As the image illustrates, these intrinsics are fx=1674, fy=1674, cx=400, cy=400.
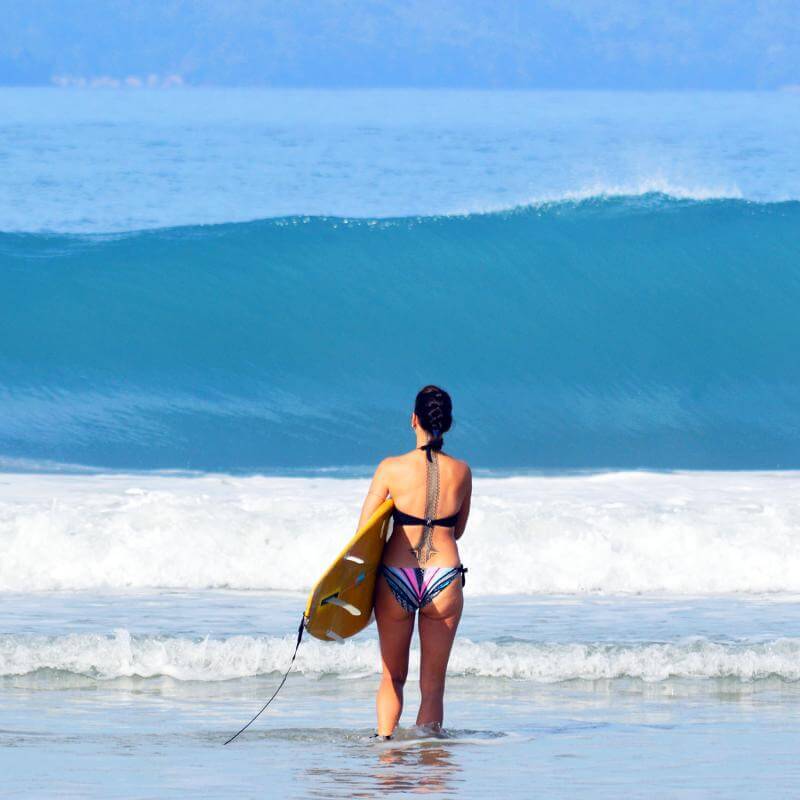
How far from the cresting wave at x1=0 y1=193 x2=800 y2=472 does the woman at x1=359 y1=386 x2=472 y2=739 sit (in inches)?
299

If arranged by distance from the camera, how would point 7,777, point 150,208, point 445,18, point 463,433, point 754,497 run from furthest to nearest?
point 445,18, point 150,208, point 463,433, point 754,497, point 7,777

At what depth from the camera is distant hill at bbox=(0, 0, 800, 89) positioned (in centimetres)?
7431

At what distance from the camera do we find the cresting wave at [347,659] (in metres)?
5.88

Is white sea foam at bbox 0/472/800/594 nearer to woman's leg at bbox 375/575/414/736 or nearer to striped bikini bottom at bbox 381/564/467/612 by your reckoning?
woman's leg at bbox 375/575/414/736

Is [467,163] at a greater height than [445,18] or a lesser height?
lesser

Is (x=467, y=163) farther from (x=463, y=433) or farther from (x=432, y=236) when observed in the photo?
(x=463, y=433)

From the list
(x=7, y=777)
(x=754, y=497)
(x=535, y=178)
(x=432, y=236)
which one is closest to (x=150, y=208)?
(x=535, y=178)

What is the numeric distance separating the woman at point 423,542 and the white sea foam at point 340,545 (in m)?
2.79

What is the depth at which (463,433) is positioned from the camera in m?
13.3

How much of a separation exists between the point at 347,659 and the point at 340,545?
6.63 feet

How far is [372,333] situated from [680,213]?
3910 millimetres

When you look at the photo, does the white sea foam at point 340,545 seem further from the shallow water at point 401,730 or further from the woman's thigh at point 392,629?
the woman's thigh at point 392,629

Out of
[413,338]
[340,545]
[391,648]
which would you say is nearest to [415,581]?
[391,648]

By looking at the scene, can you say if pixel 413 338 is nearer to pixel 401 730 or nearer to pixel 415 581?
pixel 401 730
